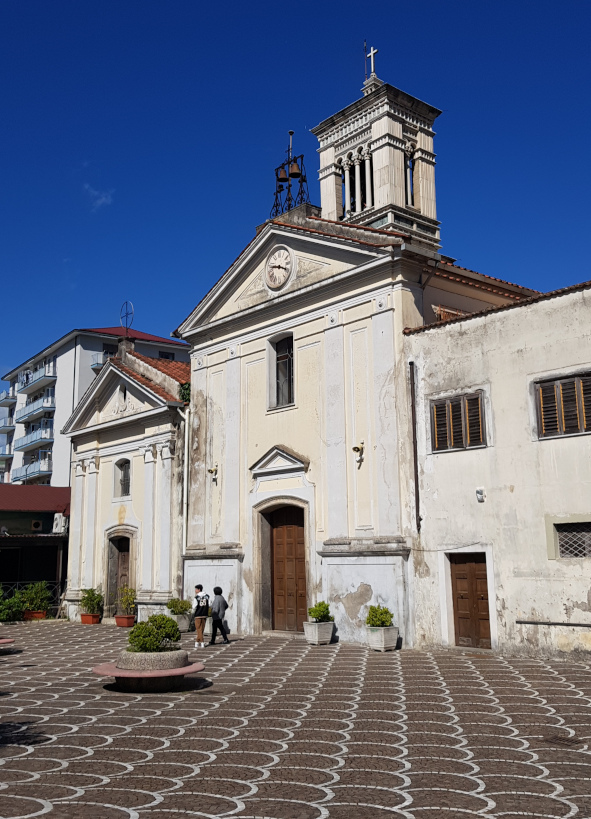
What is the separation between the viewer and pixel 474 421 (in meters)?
16.2

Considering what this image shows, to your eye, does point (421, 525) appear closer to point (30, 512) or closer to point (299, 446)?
point (299, 446)

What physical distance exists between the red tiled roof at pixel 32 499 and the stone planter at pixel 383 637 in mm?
18685

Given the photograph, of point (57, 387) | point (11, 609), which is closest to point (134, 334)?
point (57, 387)

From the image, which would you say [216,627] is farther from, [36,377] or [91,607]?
[36,377]

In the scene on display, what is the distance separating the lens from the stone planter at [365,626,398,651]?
16.2 metres

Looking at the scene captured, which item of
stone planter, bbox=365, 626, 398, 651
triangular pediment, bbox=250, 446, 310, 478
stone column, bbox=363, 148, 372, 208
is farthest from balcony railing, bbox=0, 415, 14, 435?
stone planter, bbox=365, 626, 398, 651

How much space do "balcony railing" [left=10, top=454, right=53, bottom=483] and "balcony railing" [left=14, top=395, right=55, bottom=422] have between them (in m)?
3.34

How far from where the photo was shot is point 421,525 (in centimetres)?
1683

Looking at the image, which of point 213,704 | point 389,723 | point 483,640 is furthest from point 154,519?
point 389,723

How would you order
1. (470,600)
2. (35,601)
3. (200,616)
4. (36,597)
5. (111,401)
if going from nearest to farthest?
(470,600)
(200,616)
(111,401)
(35,601)
(36,597)

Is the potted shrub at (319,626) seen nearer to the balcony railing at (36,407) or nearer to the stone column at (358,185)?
the stone column at (358,185)

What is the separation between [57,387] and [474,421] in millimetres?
44899

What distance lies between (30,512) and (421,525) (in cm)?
2004

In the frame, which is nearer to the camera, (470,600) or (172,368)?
(470,600)
